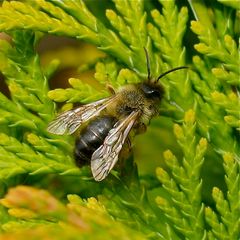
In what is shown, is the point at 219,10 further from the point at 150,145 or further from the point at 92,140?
the point at 150,145

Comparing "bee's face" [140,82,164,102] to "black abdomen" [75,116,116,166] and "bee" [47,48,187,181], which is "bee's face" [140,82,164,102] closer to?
"bee" [47,48,187,181]

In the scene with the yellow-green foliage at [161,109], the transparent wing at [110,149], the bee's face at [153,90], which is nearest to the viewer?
the yellow-green foliage at [161,109]

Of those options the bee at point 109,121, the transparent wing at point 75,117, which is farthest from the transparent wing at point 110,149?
the transparent wing at point 75,117

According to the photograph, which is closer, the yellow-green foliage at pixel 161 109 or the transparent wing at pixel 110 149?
the yellow-green foliage at pixel 161 109

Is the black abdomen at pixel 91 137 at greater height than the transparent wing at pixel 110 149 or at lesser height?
greater

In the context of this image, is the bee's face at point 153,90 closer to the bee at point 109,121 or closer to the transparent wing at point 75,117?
the bee at point 109,121

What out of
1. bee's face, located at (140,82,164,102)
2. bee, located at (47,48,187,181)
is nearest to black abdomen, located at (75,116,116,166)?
bee, located at (47,48,187,181)
